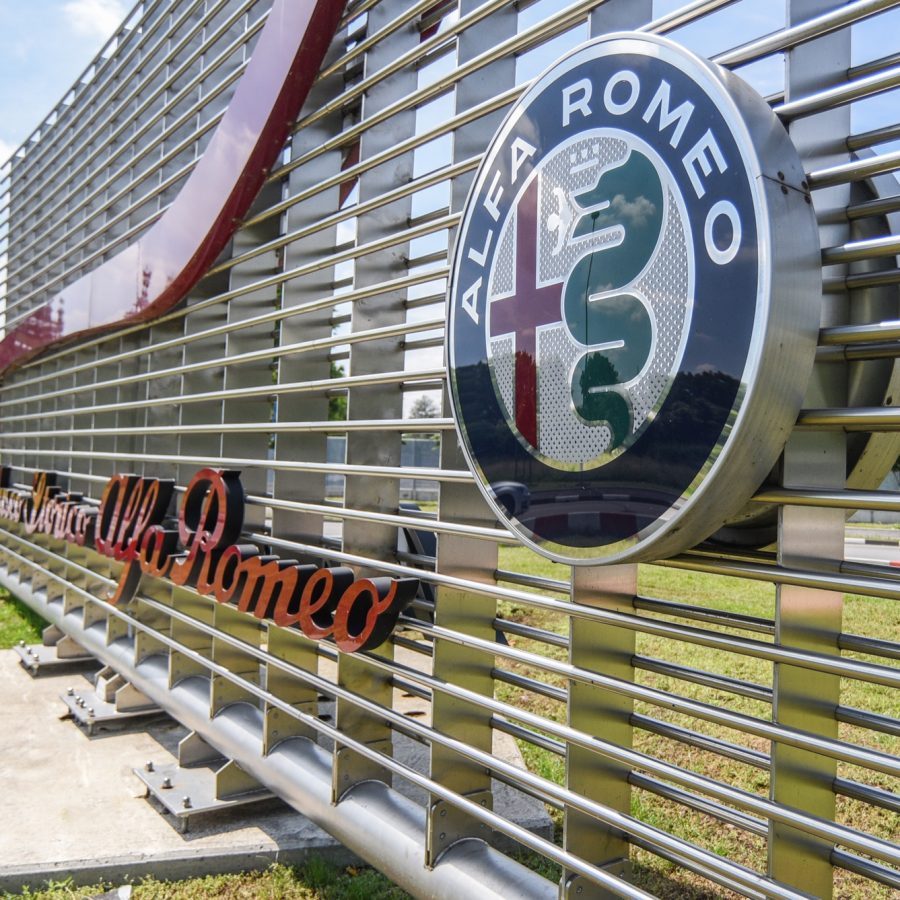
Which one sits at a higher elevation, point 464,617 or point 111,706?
point 464,617

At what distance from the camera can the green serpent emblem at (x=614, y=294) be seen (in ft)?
6.79

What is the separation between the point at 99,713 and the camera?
5.61 metres

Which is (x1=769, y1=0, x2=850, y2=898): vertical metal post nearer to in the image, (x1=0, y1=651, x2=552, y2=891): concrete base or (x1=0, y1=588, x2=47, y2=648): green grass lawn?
(x1=0, y1=651, x2=552, y2=891): concrete base

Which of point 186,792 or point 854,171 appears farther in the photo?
point 186,792

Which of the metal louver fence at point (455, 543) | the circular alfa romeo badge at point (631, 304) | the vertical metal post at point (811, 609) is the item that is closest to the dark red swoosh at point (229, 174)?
the metal louver fence at point (455, 543)

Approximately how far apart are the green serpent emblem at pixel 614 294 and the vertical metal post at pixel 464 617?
37.0 inches

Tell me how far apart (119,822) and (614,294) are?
3.68 meters

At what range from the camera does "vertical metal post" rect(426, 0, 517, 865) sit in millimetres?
3043

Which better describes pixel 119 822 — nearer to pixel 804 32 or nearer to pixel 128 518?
pixel 128 518

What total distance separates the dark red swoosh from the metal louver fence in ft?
0.41

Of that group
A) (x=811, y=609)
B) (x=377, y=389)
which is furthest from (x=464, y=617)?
(x=811, y=609)

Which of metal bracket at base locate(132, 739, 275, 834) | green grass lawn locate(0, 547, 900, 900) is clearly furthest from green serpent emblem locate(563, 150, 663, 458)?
metal bracket at base locate(132, 739, 275, 834)

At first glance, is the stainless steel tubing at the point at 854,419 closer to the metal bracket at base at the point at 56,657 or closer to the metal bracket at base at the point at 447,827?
the metal bracket at base at the point at 447,827

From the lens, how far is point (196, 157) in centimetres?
590
